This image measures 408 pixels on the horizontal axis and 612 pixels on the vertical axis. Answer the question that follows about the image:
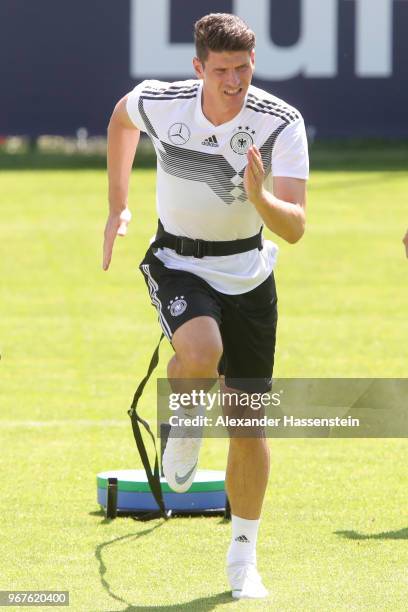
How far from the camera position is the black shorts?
5.82 metres

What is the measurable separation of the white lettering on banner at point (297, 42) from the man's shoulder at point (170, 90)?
55.9ft

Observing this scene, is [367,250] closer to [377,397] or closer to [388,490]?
[377,397]

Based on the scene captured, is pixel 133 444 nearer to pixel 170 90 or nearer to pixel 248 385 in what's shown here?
pixel 248 385

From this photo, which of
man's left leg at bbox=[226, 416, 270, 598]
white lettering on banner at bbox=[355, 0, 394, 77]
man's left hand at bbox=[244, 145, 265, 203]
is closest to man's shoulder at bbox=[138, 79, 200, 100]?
man's left hand at bbox=[244, 145, 265, 203]

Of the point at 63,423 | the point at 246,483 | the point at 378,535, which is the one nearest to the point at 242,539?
the point at 246,483

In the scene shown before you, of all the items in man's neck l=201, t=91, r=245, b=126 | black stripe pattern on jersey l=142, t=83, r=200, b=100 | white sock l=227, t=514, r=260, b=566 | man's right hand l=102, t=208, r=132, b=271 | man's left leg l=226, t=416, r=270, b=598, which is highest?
black stripe pattern on jersey l=142, t=83, r=200, b=100

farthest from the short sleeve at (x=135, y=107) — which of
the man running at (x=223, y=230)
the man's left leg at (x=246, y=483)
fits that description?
the man's left leg at (x=246, y=483)

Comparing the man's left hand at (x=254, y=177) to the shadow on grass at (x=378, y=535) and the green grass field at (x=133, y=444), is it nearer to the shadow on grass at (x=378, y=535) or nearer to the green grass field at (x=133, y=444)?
the green grass field at (x=133, y=444)

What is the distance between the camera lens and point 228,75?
5.57 meters

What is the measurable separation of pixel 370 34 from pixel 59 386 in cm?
1428

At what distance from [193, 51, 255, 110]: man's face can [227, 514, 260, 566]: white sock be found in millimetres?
1658

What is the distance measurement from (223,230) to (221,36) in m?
0.80

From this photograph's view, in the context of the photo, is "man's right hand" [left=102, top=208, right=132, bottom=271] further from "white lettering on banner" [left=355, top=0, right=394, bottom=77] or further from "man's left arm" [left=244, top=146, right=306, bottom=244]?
"white lettering on banner" [left=355, top=0, right=394, bottom=77]

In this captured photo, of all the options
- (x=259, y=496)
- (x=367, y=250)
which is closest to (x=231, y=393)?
(x=259, y=496)
